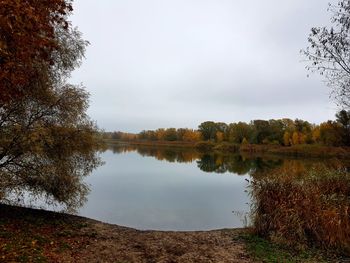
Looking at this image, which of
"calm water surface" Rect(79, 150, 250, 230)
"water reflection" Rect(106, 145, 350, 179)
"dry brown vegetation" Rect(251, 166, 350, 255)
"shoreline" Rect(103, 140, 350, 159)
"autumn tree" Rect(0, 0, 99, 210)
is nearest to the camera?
"dry brown vegetation" Rect(251, 166, 350, 255)

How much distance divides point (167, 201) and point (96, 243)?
1353 centimetres

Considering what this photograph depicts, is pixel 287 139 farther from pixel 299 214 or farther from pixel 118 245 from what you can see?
pixel 118 245

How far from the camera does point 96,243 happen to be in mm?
9820

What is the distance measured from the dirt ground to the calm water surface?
2.87 m

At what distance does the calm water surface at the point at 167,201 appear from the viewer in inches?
706

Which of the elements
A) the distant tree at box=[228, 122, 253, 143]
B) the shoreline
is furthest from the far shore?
the distant tree at box=[228, 122, 253, 143]

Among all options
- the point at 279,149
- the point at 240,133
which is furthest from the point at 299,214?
the point at 240,133

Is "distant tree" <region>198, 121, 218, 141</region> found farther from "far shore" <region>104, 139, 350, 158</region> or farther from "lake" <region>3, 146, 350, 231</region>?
"lake" <region>3, 146, 350, 231</region>

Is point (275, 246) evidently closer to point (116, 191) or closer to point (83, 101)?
point (83, 101)

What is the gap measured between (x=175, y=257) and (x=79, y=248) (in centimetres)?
266

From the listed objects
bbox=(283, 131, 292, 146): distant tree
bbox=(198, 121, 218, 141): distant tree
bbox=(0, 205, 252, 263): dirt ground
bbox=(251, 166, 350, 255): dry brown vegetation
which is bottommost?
bbox=(0, 205, 252, 263): dirt ground

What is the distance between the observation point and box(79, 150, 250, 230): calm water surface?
17.9 m

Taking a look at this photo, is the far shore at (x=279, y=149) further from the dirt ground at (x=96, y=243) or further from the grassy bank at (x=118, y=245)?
the dirt ground at (x=96, y=243)

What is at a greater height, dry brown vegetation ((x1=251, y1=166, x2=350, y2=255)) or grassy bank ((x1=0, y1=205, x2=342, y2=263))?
dry brown vegetation ((x1=251, y1=166, x2=350, y2=255))
